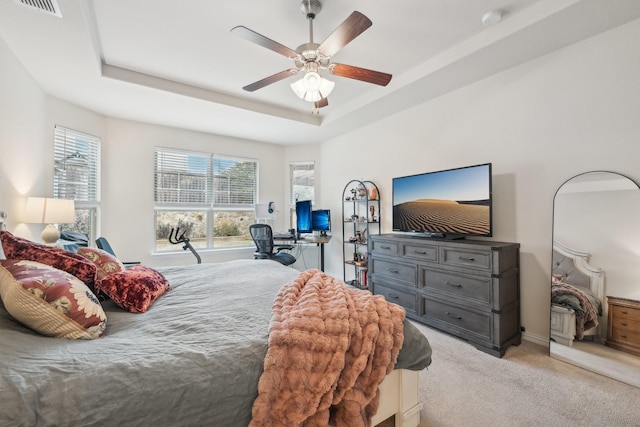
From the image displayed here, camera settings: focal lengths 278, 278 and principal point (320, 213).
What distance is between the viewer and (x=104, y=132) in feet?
13.5

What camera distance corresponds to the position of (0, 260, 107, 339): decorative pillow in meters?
1.15

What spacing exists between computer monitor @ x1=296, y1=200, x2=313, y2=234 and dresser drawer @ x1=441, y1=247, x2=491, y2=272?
2779 mm

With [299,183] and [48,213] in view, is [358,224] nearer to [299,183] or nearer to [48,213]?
[299,183]

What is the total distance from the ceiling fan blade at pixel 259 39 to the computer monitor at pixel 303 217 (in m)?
3.27

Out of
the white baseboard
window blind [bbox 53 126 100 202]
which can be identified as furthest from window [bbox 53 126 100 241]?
the white baseboard

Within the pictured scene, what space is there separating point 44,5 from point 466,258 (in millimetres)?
3816

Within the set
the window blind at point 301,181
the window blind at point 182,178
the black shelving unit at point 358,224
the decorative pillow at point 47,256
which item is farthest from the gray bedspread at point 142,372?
the window blind at point 301,181

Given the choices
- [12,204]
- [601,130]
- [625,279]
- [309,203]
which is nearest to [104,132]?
[12,204]

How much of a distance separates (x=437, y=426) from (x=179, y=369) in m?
1.51

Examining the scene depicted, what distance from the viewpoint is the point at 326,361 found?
1179mm

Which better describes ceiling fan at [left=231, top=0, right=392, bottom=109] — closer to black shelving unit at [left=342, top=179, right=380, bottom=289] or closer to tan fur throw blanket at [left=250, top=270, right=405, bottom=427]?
tan fur throw blanket at [left=250, top=270, right=405, bottom=427]

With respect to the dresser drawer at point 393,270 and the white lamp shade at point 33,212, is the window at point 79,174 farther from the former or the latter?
the dresser drawer at point 393,270

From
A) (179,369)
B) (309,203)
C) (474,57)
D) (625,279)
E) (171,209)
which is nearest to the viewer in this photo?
(179,369)

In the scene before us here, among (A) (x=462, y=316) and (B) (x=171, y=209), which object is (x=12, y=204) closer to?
(B) (x=171, y=209)
